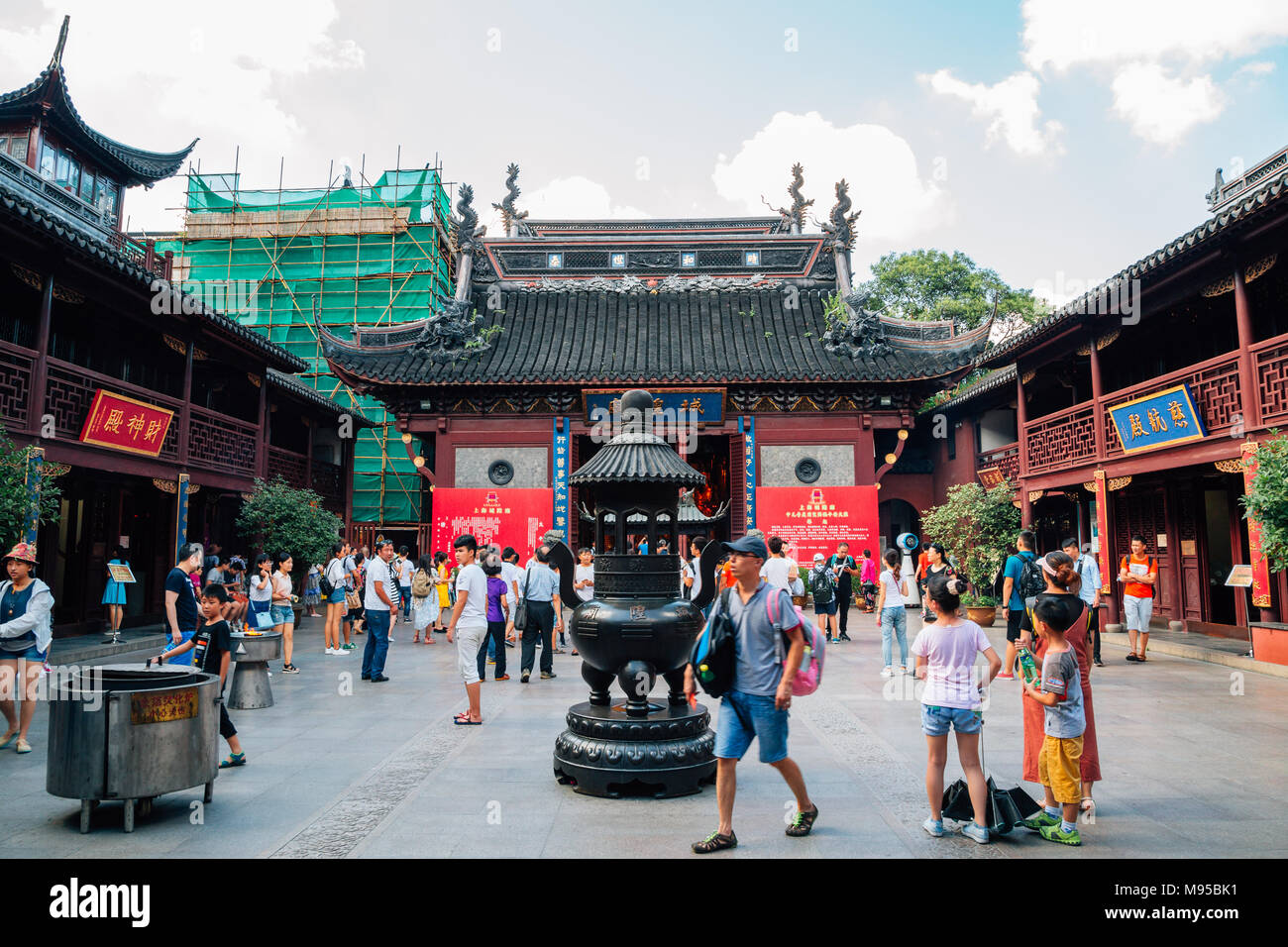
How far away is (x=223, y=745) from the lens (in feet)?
20.4

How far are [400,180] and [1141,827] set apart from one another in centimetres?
3016

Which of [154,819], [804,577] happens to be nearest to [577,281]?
[804,577]

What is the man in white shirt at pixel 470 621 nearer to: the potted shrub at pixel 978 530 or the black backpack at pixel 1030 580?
the black backpack at pixel 1030 580

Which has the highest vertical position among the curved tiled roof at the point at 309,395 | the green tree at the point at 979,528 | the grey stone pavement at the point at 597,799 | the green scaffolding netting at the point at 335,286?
the green scaffolding netting at the point at 335,286

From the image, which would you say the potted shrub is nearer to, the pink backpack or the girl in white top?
the girl in white top

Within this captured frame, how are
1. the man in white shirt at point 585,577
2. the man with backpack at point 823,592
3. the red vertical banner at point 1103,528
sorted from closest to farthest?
the man in white shirt at point 585,577 → the man with backpack at point 823,592 → the red vertical banner at point 1103,528

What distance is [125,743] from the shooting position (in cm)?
440

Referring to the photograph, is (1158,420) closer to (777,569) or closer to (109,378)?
(777,569)

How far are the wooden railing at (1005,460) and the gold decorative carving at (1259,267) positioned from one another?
25.9ft

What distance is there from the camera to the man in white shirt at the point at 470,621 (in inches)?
272

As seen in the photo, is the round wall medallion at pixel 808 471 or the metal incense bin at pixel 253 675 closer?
the metal incense bin at pixel 253 675

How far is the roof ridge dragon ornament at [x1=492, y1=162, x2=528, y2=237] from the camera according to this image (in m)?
23.4

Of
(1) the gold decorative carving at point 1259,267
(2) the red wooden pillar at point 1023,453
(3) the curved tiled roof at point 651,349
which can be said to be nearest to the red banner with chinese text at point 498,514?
(3) the curved tiled roof at point 651,349

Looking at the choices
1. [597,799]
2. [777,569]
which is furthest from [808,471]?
[597,799]
